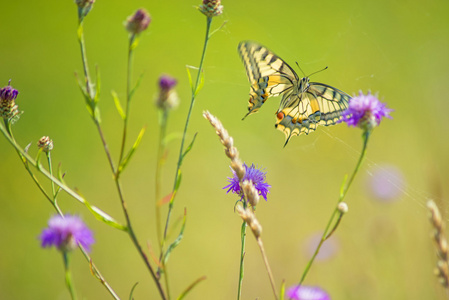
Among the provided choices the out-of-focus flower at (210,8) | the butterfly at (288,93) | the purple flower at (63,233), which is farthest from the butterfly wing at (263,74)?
the purple flower at (63,233)

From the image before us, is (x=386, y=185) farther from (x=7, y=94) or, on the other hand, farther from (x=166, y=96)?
(x=7, y=94)

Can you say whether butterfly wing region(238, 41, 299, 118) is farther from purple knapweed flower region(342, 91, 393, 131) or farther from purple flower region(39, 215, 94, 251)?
purple flower region(39, 215, 94, 251)

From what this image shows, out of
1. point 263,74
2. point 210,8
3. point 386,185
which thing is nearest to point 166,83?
point 210,8

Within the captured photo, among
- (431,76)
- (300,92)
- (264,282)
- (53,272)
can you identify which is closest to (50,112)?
(53,272)

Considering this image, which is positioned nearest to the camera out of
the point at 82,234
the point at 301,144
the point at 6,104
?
the point at 82,234

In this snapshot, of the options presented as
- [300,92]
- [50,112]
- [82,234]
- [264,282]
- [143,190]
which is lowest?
[264,282]

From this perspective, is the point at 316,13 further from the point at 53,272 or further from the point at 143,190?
the point at 53,272

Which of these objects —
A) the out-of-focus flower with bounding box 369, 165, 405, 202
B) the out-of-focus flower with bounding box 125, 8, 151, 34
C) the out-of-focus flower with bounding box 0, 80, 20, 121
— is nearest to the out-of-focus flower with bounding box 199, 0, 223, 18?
the out-of-focus flower with bounding box 125, 8, 151, 34
